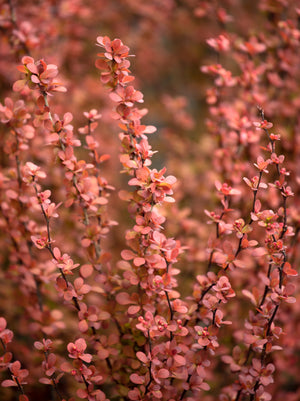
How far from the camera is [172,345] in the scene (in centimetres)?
114

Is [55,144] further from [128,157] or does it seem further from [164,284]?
[164,284]

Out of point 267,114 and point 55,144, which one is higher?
point 55,144

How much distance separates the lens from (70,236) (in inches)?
87.2

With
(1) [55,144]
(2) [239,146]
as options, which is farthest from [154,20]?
(1) [55,144]

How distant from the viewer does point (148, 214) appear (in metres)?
1.10

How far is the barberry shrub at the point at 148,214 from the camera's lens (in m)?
1.14

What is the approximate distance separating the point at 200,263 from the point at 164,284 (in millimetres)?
1170

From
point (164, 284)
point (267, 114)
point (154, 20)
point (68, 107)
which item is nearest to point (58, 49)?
point (68, 107)

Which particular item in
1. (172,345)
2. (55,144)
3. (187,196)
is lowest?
(187,196)

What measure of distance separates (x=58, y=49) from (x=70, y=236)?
1350mm

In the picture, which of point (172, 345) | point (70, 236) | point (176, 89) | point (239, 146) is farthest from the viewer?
point (176, 89)

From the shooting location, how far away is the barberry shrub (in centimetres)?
114

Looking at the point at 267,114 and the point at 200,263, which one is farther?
the point at 200,263

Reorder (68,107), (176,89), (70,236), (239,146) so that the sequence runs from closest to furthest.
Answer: (239,146)
(70,236)
(68,107)
(176,89)
